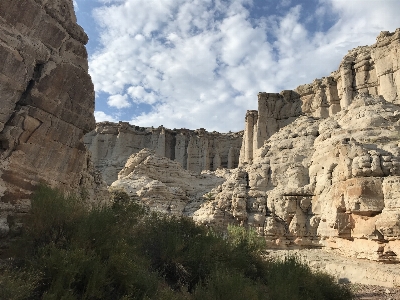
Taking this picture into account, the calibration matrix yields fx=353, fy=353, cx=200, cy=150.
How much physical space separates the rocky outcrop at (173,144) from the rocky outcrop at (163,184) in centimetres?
2615

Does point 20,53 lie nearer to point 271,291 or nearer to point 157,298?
point 157,298

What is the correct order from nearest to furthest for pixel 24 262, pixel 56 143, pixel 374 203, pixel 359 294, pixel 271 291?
pixel 24 262, pixel 271 291, pixel 56 143, pixel 359 294, pixel 374 203

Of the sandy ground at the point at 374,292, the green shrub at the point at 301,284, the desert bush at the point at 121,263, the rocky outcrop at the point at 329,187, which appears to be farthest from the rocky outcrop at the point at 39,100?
the rocky outcrop at the point at 329,187

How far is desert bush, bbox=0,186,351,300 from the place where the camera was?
216 inches

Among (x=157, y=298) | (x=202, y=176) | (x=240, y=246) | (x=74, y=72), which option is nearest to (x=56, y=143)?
(x=74, y=72)

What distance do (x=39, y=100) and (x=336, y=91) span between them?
4157 cm

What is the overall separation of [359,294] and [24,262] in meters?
9.63

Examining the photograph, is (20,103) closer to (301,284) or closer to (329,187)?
(301,284)

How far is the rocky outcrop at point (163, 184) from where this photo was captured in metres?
26.8

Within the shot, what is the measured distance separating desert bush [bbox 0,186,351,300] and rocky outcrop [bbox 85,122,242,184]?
52.0 meters

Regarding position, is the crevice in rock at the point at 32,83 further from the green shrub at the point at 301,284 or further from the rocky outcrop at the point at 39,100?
the green shrub at the point at 301,284

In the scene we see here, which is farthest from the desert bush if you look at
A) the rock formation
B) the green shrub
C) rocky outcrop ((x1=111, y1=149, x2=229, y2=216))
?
rocky outcrop ((x1=111, y1=149, x2=229, y2=216))

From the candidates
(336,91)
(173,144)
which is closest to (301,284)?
(336,91)

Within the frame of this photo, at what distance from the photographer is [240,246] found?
38.7 ft
